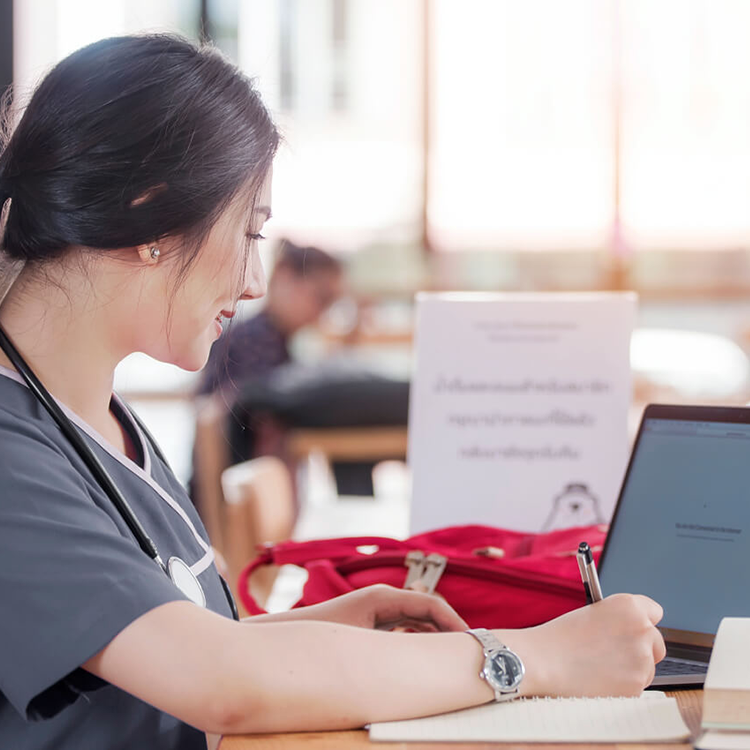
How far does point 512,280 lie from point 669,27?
182 cm

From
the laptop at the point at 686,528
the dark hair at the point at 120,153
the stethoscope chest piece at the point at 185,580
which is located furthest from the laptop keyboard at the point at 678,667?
the dark hair at the point at 120,153

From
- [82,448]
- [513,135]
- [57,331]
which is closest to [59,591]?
[82,448]

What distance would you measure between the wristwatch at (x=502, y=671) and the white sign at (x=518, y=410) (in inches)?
30.3

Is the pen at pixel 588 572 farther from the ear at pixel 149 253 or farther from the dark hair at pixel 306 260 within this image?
the dark hair at pixel 306 260

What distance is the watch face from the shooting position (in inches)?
30.3

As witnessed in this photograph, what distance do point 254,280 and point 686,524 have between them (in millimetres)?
480

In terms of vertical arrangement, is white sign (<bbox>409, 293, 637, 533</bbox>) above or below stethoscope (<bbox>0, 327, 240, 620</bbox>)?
below

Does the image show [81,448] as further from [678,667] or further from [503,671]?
[678,667]

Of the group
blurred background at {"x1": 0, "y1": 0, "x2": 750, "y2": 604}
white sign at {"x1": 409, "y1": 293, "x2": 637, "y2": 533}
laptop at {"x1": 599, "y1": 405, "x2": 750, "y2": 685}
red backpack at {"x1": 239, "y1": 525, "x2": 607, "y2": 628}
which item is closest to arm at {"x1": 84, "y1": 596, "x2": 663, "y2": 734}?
laptop at {"x1": 599, "y1": 405, "x2": 750, "y2": 685}

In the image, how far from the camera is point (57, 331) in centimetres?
88

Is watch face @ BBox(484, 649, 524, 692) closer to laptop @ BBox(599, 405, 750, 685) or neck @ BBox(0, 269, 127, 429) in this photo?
laptop @ BBox(599, 405, 750, 685)

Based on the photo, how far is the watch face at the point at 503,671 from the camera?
770 mm

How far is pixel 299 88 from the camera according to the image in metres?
6.30

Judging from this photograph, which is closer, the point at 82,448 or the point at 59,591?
the point at 59,591
